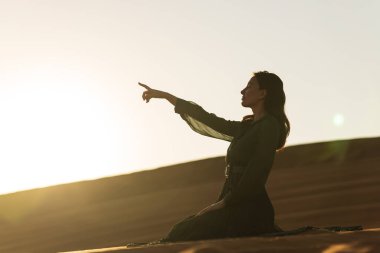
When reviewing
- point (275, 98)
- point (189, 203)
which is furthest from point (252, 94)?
point (189, 203)

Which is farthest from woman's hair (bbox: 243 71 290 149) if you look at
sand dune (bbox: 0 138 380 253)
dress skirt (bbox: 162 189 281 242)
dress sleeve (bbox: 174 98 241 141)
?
sand dune (bbox: 0 138 380 253)

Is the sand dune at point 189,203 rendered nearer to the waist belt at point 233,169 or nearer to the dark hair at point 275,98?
the waist belt at point 233,169

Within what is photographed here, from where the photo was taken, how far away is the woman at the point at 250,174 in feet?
19.2

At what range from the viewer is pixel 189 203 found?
65.8 ft

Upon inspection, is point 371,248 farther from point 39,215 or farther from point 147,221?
point 39,215

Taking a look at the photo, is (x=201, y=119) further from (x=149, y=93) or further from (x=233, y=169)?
(x=233, y=169)

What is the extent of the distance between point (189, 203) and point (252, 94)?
14.2 metres

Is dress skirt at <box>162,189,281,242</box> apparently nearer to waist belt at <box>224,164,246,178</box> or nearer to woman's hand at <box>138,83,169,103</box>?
waist belt at <box>224,164,246,178</box>

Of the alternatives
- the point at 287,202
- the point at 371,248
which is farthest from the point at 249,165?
the point at 287,202

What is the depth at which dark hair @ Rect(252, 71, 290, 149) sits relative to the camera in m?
6.03

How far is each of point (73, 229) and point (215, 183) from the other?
6.38m

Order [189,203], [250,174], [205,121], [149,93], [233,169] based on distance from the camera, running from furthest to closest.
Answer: [189,203] < [205,121] < [149,93] < [233,169] < [250,174]

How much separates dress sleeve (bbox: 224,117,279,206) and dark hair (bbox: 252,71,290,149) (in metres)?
0.13

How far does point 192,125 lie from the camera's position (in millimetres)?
6770
